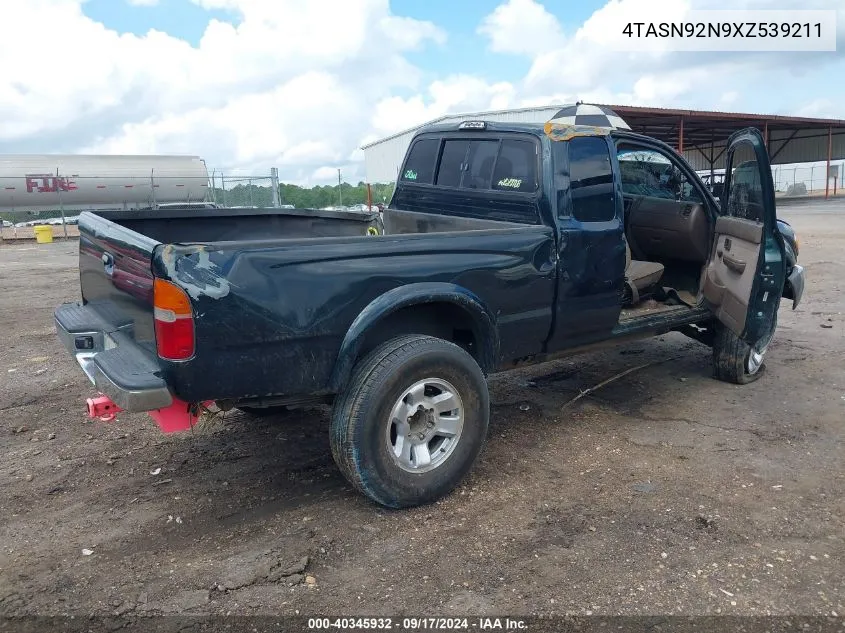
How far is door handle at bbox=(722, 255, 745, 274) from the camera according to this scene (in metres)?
4.78

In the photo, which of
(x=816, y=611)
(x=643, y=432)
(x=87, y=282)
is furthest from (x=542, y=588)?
(x=87, y=282)

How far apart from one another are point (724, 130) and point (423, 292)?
33295mm

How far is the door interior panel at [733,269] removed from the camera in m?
4.69

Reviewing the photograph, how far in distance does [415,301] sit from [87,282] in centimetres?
204

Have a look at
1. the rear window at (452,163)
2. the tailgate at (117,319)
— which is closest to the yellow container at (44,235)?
the tailgate at (117,319)

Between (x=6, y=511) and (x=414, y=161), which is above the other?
(x=414, y=161)

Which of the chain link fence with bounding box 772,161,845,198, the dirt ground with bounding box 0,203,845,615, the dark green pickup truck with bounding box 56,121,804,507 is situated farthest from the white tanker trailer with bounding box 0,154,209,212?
the chain link fence with bounding box 772,161,845,198

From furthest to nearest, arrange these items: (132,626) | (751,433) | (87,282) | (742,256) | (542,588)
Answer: (742,256) → (751,433) → (87,282) → (542,588) → (132,626)

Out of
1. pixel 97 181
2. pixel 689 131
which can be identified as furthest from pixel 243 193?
pixel 689 131

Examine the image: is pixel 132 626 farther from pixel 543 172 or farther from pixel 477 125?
pixel 477 125

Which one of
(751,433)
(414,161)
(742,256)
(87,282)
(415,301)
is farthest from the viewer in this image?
(414,161)

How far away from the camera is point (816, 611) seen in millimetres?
2562

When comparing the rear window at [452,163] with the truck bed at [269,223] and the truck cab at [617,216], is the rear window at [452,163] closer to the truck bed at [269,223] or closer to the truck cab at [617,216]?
the truck cab at [617,216]

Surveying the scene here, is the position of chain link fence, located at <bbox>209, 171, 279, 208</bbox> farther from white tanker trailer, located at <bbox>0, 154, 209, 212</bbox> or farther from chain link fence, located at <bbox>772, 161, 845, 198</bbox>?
chain link fence, located at <bbox>772, 161, 845, 198</bbox>
